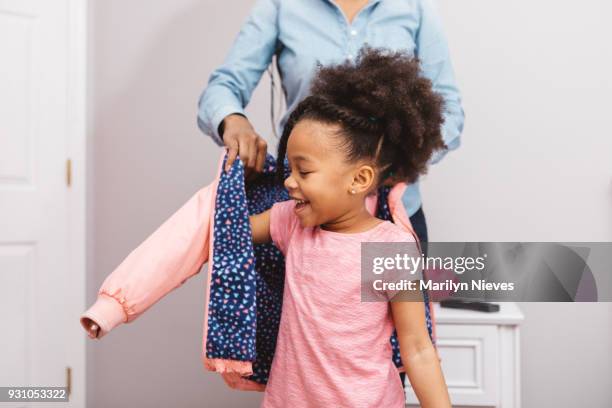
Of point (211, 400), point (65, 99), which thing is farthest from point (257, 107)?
point (211, 400)

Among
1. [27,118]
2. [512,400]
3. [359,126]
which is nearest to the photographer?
[359,126]

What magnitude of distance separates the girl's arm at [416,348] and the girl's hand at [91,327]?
17.0 inches

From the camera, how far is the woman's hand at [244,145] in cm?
101

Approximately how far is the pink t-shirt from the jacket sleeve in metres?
0.16

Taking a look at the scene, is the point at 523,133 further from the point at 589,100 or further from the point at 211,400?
Result: the point at 211,400

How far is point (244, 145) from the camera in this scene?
3.31 ft

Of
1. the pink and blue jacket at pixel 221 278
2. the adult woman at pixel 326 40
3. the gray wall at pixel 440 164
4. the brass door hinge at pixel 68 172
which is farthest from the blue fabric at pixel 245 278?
the brass door hinge at pixel 68 172

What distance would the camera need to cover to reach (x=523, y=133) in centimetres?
202

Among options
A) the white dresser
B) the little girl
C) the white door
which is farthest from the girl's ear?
the white door

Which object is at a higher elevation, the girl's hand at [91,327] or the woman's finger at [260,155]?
the woman's finger at [260,155]

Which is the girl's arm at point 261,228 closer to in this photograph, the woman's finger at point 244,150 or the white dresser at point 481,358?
the woman's finger at point 244,150

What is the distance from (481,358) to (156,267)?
1.00 metres

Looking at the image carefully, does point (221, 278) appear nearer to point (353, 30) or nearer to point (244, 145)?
point (244, 145)

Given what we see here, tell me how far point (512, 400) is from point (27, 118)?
169 centimetres
